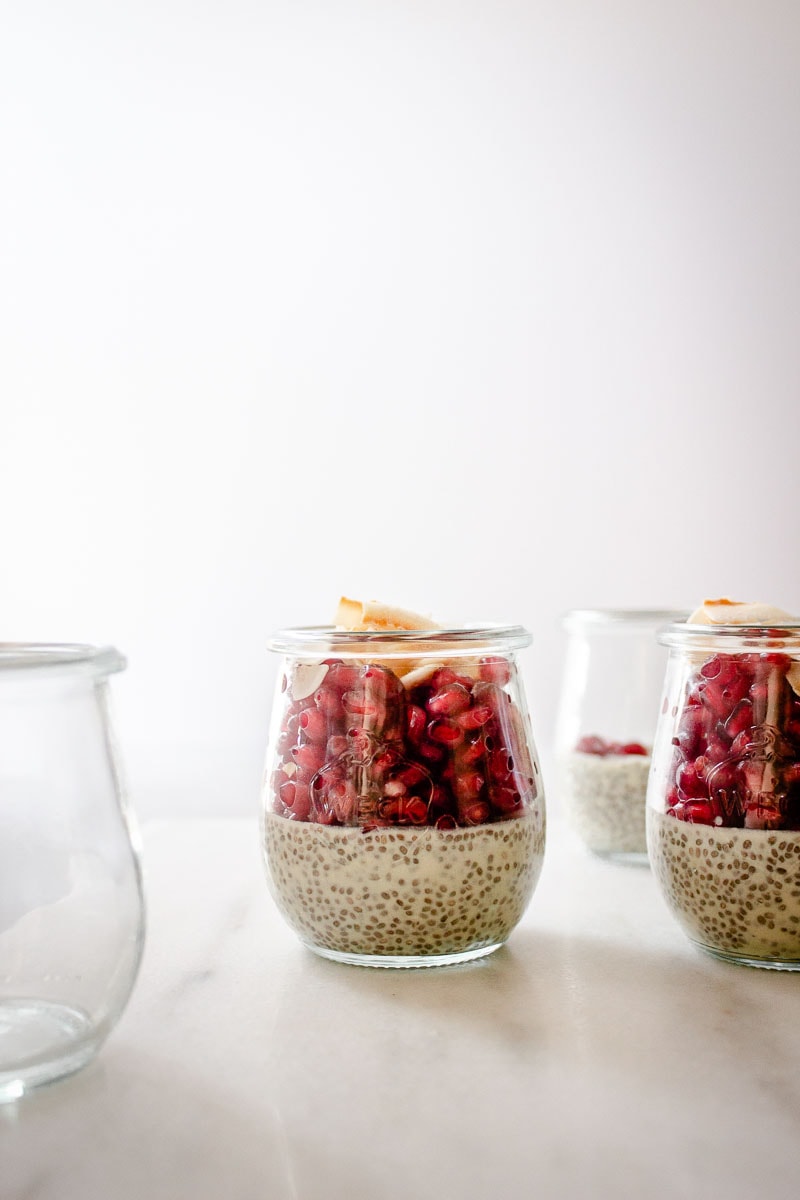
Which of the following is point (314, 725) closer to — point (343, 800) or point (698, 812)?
point (343, 800)

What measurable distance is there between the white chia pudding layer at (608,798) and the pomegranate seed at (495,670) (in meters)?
0.31

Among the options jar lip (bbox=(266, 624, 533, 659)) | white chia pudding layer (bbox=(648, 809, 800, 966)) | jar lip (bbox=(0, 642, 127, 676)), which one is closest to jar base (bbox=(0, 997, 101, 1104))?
jar lip (bbox=(0, 642, 127, 676))

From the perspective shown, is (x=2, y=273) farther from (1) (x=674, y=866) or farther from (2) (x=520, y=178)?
(1) (x=674, y=866)

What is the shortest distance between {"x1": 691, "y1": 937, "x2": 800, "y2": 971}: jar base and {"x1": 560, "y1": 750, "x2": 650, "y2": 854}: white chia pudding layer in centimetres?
27

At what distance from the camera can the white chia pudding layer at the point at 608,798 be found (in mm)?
1016

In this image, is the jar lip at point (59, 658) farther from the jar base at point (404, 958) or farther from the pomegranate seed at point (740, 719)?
the pomegranate seed at point (740, 719)

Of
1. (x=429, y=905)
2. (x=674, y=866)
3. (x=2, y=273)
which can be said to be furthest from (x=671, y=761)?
(x=2, y=273)

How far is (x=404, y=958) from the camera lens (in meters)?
0.73

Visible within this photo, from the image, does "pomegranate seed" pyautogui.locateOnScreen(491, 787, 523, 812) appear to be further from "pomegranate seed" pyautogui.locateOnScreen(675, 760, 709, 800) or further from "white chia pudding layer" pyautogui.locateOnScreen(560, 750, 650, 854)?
"white chia pudding layer" pyautogui.locateOnScreen(560, 750, 650, 854)

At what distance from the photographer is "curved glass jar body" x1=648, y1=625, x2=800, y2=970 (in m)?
0.68

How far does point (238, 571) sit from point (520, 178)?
0.82 meters

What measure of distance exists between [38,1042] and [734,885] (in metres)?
0.42

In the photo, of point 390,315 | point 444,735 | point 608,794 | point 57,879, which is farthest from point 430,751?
point 390,315

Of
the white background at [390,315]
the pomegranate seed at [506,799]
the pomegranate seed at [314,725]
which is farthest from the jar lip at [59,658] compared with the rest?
the white background at [390,315]
